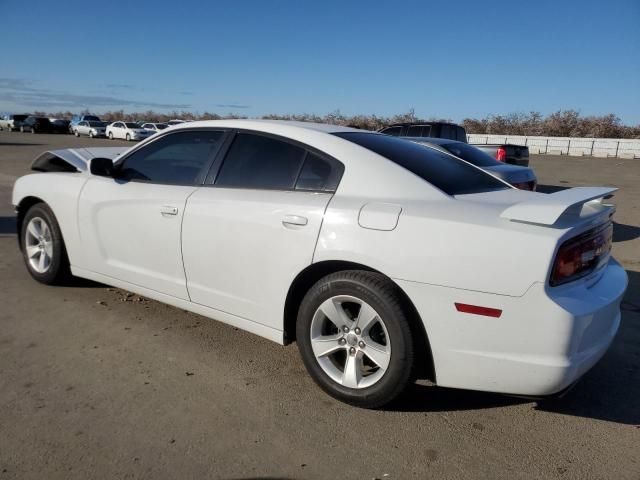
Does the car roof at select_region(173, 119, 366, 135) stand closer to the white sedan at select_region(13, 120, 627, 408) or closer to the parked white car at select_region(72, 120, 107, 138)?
the white sedan at select_region(13, 120, 627, 408)

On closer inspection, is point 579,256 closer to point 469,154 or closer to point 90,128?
point 469,154

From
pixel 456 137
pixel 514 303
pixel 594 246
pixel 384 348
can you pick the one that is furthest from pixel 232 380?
pixel 456 137

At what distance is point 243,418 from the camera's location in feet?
8.95

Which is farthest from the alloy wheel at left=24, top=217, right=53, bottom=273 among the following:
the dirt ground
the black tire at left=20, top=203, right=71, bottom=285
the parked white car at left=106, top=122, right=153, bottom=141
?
the parked white car at left=106, top=122, right=153, bottom=141

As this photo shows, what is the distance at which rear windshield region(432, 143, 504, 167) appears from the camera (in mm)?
Answer: 7965

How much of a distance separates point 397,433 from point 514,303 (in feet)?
2.95

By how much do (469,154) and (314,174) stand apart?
5.67 meters

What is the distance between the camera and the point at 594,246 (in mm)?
2676

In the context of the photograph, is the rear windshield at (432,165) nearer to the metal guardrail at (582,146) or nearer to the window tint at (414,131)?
the window tint at (414,131)

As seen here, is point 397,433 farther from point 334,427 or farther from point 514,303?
point 514,303

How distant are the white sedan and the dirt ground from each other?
11.0 inches

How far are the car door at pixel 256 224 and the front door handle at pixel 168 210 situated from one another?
0.11 meters

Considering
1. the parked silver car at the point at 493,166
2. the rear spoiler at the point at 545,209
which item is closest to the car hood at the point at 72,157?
the rear spoiler at the point at 545,209

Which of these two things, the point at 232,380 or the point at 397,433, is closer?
the point at 397,433
